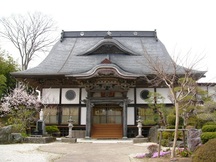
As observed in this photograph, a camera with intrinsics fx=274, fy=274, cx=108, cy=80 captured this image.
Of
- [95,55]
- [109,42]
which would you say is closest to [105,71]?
[109,42]

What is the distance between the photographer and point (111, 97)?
20.4m

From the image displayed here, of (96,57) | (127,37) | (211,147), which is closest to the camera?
(211,147)

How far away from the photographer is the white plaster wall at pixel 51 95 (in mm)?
21469

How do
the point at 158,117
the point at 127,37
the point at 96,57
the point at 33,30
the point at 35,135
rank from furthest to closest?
the point at 33,30 → the point at 127,37 → the point at 96,57 → the point at 158,117 → the point at 35,135

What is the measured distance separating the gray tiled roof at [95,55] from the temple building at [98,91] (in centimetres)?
7

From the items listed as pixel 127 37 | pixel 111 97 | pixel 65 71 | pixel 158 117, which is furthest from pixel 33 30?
pixel 158 117

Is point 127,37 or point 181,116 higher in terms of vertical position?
point 127,37

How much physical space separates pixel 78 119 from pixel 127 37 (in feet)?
35.8

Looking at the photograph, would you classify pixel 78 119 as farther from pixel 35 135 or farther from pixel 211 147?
pixel 211 147

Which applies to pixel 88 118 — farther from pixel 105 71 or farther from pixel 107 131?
pixel 105 71

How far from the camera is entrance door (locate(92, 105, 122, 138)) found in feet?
67.8

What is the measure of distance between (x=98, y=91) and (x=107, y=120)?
8.20 ft

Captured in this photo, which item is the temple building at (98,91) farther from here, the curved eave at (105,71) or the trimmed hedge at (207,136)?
the trimmed hedge at (207,136)

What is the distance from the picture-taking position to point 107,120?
21312 mm
